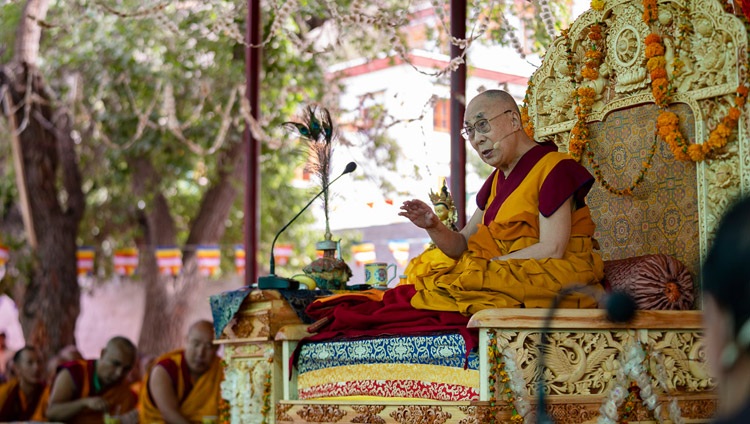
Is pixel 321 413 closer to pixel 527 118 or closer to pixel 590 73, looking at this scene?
pixel 527 118

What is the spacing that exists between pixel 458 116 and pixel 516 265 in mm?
2339

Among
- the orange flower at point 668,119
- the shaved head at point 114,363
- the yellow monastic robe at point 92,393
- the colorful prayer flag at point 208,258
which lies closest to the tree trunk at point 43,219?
the colorful prayer flag at point 208,258

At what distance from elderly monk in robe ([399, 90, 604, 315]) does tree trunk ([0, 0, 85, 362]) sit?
794cm

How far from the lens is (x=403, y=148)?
11766 mm

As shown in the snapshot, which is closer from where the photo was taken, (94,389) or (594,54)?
(594,54)

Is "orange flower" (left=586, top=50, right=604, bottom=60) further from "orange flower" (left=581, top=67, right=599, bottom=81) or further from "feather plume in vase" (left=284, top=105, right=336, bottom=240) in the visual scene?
"feather plume in vase" (left=284, top=105, right=336, bottom=240)

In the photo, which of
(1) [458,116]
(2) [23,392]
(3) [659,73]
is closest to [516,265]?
(3) [659,73]

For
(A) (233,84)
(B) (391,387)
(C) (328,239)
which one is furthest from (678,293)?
(A) (233,84)

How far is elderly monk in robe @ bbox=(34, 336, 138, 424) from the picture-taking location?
25.0 ft

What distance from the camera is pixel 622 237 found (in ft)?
16.0

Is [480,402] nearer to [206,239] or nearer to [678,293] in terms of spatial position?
[678,293]

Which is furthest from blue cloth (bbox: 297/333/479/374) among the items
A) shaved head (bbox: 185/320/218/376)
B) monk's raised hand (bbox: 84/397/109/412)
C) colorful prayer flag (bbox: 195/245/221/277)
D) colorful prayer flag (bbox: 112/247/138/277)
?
colorful prayer flag (bbox: 112/247/138/277)

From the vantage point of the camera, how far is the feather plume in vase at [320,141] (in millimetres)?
5648

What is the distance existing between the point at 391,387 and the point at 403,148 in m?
7.68
